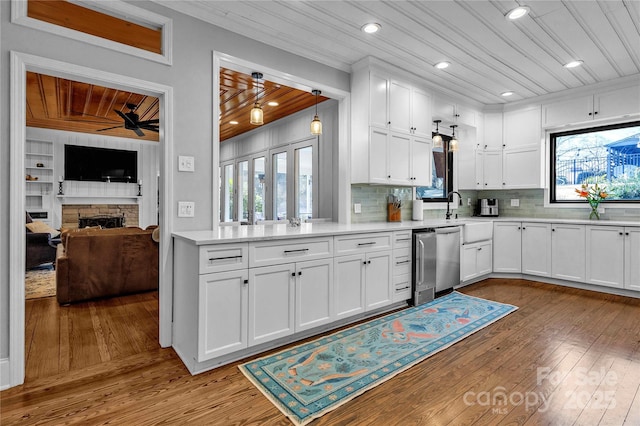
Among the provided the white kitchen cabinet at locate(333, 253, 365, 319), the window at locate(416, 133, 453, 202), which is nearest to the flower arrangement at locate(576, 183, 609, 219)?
the window at locate(416, 133, 453, 202)

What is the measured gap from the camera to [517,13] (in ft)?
8.84

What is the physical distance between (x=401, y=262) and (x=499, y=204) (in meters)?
3.09

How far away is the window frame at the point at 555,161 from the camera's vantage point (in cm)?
432

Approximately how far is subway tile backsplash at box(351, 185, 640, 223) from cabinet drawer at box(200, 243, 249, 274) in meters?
1.87

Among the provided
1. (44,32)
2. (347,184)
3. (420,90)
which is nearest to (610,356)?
(347,184)

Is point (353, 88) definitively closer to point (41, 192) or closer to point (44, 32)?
point (44, 32)

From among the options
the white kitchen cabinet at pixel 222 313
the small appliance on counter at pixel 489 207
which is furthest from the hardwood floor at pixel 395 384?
the small appliance on counter at pixel 489 207

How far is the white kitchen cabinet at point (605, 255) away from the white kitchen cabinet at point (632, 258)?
0.03m

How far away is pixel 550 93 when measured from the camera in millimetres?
4707

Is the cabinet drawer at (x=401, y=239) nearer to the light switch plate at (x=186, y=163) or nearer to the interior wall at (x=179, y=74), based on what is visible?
the interior wall at (x=179, y=74)

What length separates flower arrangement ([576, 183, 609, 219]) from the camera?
4.39m

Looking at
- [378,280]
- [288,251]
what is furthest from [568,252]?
[288,251]

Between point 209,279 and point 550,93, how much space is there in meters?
5.21

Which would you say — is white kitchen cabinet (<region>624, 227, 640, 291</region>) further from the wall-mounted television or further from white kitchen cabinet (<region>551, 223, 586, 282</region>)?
the wall-mounted television
